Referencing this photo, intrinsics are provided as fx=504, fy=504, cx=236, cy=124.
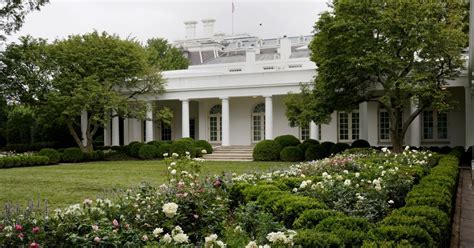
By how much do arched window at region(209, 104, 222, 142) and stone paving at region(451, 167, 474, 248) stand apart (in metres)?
19.1

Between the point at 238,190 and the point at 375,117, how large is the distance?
1971cm

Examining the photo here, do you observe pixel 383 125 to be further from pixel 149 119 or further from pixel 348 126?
pixel 149 119

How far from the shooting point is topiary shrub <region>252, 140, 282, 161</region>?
77.5ft

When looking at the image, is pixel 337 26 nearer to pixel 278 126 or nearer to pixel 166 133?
pixel 278 126

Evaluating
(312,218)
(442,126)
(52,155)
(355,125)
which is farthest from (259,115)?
(312,218)

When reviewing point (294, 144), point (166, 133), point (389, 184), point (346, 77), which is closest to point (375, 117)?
point (294, 144)

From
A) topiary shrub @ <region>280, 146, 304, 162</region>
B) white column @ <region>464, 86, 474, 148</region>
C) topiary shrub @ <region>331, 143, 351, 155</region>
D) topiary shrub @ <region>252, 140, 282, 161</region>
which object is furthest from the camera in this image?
topiary shrub @ <region>252, 140, 282, 161</region>

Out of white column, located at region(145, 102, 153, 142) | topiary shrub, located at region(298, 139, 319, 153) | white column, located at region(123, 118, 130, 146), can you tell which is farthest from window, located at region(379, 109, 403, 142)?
white column, located at region(123, 118, 130, 146)

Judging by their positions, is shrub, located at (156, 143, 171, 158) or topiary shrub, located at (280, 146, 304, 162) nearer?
topiary shrub, located at (280, 146, 304, 162)

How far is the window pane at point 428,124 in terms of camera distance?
2541 centimetres

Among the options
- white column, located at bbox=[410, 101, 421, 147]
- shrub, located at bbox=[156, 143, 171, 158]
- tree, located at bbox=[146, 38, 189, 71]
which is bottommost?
shrub, located at bbox=[156, 143, 171, 158]

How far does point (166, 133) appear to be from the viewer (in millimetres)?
33312

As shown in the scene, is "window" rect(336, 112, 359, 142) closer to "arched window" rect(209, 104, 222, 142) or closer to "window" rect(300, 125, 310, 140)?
"window" rect(300, 125, 310, 140)

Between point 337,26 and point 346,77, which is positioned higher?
point 337,26
